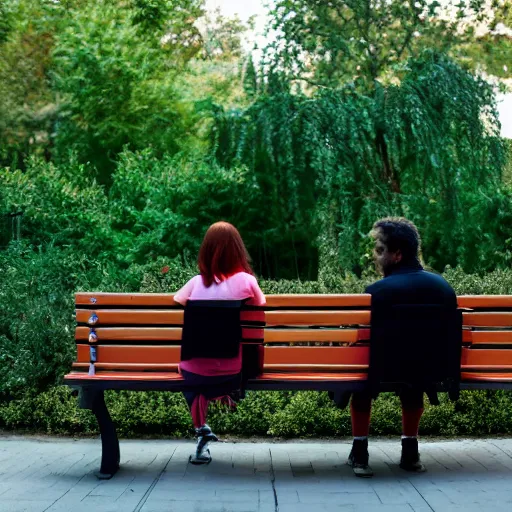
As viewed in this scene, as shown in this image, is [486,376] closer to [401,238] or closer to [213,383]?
[401,238]

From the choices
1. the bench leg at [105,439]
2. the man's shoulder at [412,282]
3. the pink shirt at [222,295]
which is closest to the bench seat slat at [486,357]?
the man's shoulder at [412,282]

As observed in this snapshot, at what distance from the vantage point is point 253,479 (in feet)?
18.9

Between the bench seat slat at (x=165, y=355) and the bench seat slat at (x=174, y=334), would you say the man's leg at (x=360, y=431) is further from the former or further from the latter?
the bench seat slat at (x=174, y=334)

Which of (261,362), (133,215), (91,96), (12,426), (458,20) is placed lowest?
(12,426)

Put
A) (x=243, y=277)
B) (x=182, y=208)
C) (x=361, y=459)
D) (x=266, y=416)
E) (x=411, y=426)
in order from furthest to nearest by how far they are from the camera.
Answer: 1. (x=182, y=208)
2. (x=266, y=416)
3. (x=411, y=426)
4. (x=361, y=459)
5. (x=243, y=277)

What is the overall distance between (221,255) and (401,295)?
1.06 m

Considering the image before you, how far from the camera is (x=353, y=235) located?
1263 centimetres

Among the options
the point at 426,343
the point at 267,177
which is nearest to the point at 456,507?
the point at 426,343

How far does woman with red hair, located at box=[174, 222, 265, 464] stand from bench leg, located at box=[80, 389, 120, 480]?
19.0 inches

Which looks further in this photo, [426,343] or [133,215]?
[133,215]

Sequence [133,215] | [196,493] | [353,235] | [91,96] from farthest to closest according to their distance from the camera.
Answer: [91,96] < [133,215] < [353,235] < [196,493]

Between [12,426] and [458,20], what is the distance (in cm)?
1115

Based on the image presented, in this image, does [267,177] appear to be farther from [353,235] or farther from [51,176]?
[51,176]

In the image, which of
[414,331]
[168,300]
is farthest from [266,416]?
[414,331]
